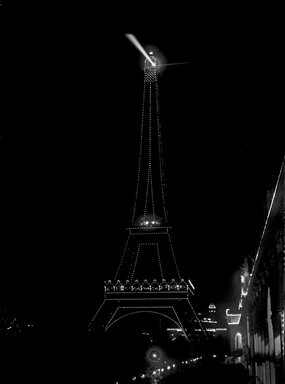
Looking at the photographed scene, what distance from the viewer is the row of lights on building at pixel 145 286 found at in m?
52.7

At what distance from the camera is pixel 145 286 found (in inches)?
2151

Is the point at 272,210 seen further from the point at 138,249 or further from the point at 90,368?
the point at 138,249

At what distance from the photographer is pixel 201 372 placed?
18.0 metres

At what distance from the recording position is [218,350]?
55531 millimetres

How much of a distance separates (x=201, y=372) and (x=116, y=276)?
36813 mm

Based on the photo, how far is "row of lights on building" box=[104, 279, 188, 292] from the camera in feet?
173

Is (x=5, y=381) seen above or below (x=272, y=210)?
below

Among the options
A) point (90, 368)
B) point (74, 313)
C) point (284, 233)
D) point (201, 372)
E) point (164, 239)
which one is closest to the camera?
point (284, 233)

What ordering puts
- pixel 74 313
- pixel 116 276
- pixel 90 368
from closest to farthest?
→ pixel 90 368, pixel 74 313, pixel 116 276

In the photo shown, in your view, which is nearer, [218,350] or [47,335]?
[47,335]

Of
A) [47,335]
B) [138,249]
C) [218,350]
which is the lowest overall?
[218,350]

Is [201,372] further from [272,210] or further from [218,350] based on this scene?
[218,350]

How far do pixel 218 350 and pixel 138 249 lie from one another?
1301 cm

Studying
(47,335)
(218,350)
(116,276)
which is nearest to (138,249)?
(116,276)
